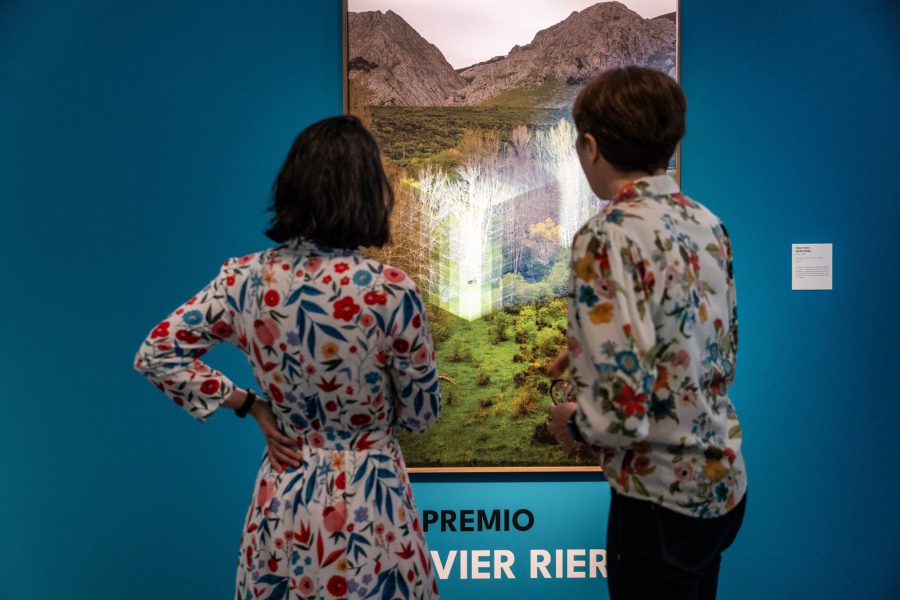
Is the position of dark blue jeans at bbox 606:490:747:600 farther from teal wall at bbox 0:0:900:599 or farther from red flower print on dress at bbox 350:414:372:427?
teal wall at bbox 0:0:900:599

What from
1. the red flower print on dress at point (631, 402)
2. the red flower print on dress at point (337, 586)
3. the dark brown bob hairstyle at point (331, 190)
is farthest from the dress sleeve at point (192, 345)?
the red flower print on dress at point (631, 402)

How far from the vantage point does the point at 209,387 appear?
5.11ft

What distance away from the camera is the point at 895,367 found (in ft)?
8.96

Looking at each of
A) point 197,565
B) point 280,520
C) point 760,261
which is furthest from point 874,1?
point 197,565

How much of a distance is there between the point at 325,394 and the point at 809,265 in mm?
1979

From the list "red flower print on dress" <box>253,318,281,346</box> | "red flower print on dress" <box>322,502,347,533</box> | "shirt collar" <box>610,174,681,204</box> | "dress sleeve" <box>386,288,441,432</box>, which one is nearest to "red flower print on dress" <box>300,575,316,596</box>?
"red flower print on dress" <box>322,502,347,533</box>

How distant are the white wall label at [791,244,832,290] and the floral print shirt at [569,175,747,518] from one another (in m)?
1.50

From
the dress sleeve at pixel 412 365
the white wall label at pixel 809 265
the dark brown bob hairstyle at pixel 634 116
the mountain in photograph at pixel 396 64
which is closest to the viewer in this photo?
the dark brown bob hairstyle at pixel 634 116

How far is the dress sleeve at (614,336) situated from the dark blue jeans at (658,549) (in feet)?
0.52

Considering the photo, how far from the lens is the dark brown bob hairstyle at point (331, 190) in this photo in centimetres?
143

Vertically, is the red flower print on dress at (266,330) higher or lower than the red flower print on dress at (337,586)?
higher

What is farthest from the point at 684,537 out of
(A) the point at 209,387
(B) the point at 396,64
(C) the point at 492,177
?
(B) the point at 396,64

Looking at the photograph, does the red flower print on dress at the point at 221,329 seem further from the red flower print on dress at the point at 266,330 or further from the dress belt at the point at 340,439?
the dress belt at the point at 340,439

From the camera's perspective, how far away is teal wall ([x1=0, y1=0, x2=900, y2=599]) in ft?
8.63
